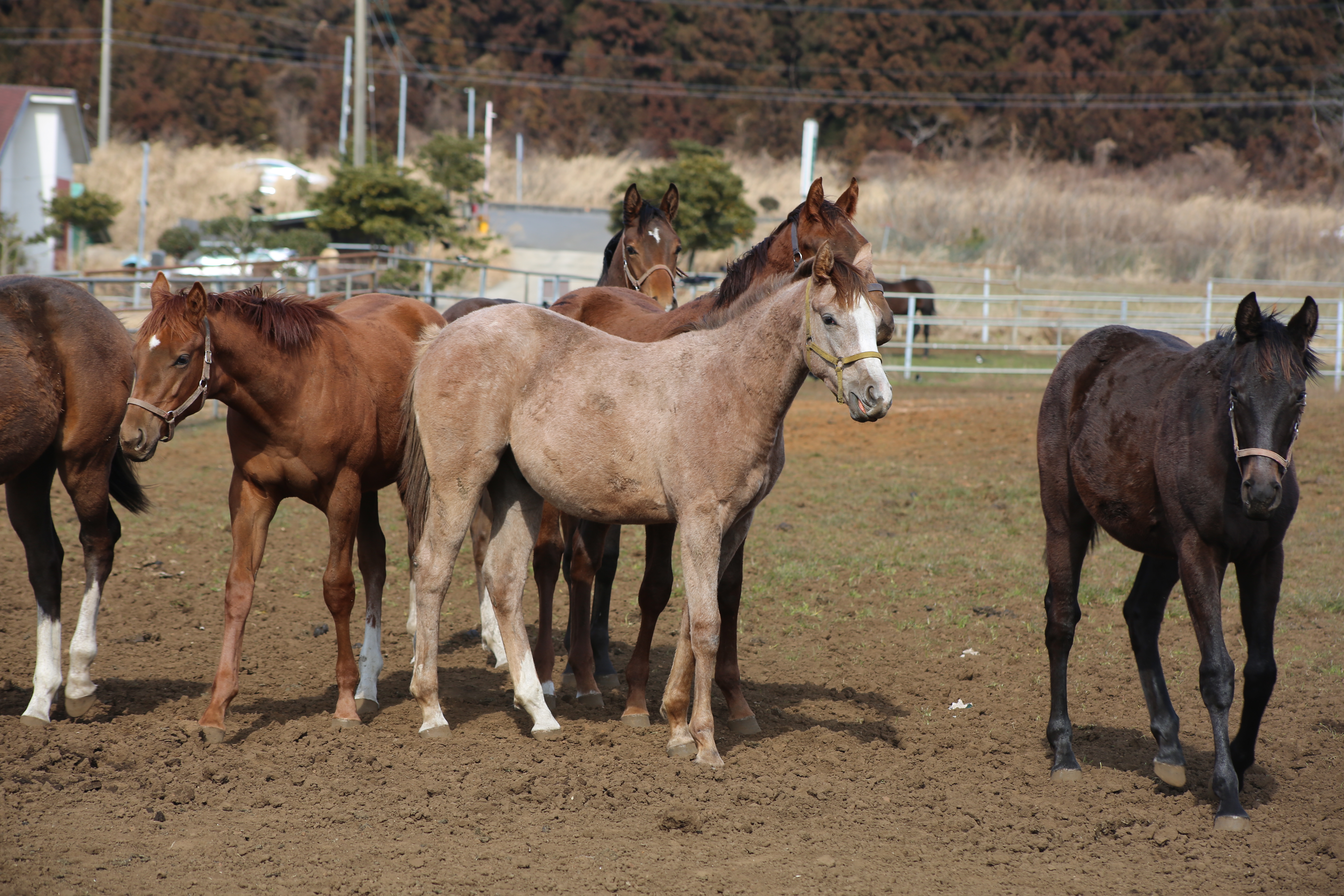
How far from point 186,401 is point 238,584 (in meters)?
0.85

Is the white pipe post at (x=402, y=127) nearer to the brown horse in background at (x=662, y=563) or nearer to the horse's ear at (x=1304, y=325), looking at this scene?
the brown horse in background at (x=662, y=563)

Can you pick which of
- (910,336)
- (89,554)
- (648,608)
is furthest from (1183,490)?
(910,336)

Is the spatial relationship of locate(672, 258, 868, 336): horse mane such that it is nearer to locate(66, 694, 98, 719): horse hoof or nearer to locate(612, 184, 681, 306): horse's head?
locate(612, 184, 681, 306): horse's head

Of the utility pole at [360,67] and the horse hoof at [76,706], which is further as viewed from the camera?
the utility pole at [360,67]

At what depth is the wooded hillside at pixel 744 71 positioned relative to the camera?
46.0m

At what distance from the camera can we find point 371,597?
5.42m

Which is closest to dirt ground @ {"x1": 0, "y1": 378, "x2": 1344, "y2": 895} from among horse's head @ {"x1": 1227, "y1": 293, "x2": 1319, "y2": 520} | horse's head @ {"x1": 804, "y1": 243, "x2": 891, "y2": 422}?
horse's head @ {"x1": 1227, "y1": 293, "x2": 1319, "y2": 520}

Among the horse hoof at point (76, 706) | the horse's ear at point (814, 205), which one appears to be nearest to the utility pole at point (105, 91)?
the horse hoof at point (76, 706)

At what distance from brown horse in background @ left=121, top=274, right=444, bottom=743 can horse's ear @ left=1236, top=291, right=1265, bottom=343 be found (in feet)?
11.6

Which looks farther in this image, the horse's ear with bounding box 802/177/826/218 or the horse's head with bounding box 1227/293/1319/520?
the horse's ear with bounding box 802/177/826/218

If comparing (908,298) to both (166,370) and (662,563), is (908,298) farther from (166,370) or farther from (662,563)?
(166,370)

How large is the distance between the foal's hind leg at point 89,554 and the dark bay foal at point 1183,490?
14.4 feet

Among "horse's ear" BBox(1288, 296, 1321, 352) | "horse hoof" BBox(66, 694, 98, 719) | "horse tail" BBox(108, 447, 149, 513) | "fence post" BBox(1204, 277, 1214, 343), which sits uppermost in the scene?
"fence post" BBox(1204, 277, 1214, 343)

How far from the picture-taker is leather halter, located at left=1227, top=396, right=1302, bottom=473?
395 centimetres
